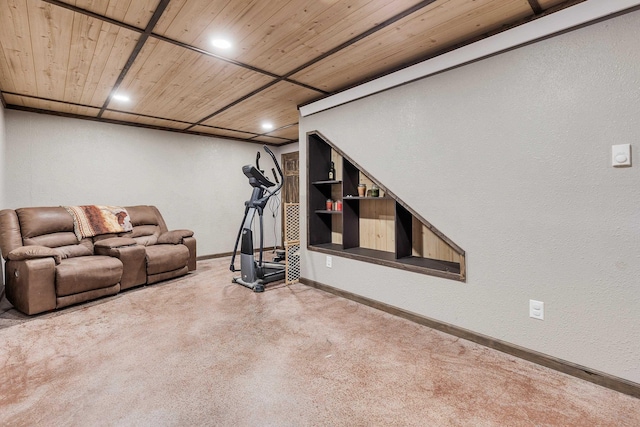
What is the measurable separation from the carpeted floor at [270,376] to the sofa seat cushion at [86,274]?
289mm

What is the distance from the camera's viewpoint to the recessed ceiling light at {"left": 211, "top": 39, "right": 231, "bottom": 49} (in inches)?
95.3

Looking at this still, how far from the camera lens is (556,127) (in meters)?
2.01

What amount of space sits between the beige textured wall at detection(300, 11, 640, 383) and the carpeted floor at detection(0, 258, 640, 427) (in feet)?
0.98

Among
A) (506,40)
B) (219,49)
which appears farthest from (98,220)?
(506,40)

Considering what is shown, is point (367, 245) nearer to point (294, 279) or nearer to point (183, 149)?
point (294, 279)

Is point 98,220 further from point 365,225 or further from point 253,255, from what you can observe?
point 365,225

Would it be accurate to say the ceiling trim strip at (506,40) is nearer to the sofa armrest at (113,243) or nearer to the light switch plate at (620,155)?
the light switch plate at (620,155)

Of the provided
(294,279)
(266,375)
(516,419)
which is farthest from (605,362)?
(294,279)

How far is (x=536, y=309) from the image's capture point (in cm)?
211

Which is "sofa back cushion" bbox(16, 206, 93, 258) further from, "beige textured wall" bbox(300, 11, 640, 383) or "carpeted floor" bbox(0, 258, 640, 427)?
"beige textured wall" bbox(300, 11, 640, 383)

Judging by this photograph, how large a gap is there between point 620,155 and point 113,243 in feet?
15.7

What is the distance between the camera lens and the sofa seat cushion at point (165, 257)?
404 centimetres

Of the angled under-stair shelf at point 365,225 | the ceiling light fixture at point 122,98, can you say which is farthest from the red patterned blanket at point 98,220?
the angled under-stair shelf at point 365,225

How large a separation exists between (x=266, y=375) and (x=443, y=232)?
175 cm
